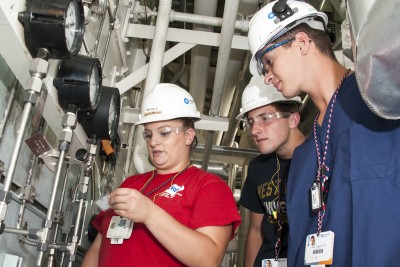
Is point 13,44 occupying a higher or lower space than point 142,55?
lower

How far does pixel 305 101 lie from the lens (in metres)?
2.91

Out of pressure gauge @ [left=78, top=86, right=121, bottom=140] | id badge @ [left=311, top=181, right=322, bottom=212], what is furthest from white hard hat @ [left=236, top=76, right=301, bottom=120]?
id badge @ [left=311, top=181, right=322, bottom=212]

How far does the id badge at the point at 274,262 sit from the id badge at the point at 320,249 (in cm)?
66

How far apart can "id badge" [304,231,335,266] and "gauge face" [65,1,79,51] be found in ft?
3.09

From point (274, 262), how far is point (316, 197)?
0.74 metres

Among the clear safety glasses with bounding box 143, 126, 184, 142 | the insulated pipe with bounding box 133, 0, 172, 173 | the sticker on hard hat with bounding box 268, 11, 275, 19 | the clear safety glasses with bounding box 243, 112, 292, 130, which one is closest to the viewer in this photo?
the sticker on hard hat with bounding box 268, 11, 275, 19

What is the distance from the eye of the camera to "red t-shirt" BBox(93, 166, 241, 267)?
1215 mm

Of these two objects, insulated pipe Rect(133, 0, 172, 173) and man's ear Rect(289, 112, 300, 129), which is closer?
man's ear Rect(289, 112, 300, 129)

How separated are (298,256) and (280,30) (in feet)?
2.41

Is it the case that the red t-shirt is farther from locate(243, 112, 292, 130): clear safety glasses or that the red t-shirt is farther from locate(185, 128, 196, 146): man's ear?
locate(243, 112, 292, 130): clear safety glasses

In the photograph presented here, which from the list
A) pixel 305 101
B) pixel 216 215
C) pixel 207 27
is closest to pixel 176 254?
pixel 216 215

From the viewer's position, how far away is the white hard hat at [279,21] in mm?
1303

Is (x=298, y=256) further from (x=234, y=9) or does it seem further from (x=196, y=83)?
(x=196, y=83)

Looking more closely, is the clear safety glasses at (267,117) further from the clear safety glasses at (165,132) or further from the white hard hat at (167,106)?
the clear safety glasses at (165,132)
